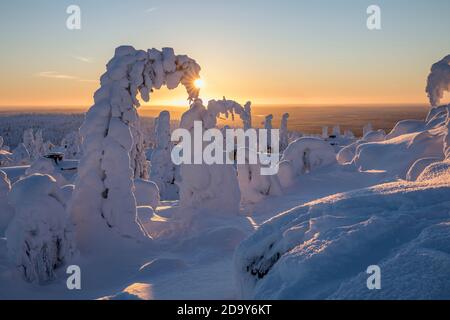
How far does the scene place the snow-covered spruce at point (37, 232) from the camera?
773 centimetres

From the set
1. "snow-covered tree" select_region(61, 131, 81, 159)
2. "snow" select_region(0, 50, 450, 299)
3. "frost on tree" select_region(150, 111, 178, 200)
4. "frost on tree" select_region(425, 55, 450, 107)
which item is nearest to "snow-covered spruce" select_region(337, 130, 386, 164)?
"snow" select_region(0, 50, 450, 299)

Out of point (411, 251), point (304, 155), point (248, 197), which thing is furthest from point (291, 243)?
point (304, 155)

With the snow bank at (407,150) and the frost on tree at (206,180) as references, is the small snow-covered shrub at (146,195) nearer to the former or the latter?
the frost on tree at (206,180)

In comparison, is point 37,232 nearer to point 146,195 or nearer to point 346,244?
point 346,244

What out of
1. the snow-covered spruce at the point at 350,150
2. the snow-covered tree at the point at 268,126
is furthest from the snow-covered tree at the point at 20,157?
the snow-covered spruce at the point at 350,150

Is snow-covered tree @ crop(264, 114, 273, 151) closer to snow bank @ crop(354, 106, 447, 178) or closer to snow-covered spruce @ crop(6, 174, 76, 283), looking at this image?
snow bank @ crop(354, 106, 447, 178)

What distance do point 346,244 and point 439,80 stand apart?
20.3 meters

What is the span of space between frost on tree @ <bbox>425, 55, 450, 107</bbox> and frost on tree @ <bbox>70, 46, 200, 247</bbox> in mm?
16760

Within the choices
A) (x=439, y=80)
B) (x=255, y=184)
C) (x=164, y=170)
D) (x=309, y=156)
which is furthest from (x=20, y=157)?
(x=439, y=80)

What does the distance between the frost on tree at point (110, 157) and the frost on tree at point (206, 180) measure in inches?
109

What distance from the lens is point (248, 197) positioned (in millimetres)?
15625

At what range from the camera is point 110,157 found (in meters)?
9.85

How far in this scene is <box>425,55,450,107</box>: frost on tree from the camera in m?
19.4
